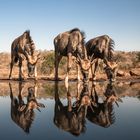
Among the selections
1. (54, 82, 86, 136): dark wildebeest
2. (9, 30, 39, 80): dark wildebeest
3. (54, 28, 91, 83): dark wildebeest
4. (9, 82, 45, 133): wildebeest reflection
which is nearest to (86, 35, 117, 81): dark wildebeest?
(54, 28, 91, 83): dark wildebeest

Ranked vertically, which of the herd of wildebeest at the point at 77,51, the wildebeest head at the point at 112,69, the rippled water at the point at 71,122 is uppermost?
the herd of wildebeest at the point at 77,51

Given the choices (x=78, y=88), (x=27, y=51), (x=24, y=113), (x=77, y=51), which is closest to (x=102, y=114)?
(x=24, y=113)

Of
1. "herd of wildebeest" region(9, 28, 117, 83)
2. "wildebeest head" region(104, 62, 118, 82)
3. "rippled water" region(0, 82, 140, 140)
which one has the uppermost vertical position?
"herd of wildebeest" region(9, 28, 117, 83)

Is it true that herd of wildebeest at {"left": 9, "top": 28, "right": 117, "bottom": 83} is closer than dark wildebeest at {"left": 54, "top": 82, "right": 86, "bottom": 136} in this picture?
No

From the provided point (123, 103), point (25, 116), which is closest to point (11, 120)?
point (25, 116)

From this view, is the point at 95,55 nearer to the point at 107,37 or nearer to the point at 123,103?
the point at 107,37

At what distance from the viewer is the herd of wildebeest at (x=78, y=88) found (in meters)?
10.7

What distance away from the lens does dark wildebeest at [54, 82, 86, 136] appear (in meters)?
9.40

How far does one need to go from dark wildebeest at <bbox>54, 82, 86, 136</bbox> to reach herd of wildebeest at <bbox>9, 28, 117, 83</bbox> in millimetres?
12604

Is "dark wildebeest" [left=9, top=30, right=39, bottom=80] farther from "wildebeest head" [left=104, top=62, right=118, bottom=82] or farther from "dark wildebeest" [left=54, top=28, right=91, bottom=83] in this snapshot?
"wildebeest head" [left=104, top=62, right=118, bottom=82]

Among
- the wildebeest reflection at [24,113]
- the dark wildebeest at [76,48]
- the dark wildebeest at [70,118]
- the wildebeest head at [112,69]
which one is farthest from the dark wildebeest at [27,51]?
the dark wildebeest at [70,118]

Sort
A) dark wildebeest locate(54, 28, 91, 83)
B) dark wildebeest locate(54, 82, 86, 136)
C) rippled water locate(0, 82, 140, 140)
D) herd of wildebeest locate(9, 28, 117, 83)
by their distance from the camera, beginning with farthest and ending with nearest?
herd of wildebeest locate(9, 28, 117, 83) → dark wildebeest locate(54, 28, 91, 83) → dark wildebeest locate(54, 82, 86, 136) → rippled water locate(0, 82, 140, 140)

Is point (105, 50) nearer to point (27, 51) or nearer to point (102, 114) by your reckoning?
point (27, 51)

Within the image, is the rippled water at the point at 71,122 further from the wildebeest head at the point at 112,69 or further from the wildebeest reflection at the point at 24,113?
the wildebeest head at the point at 112,69
